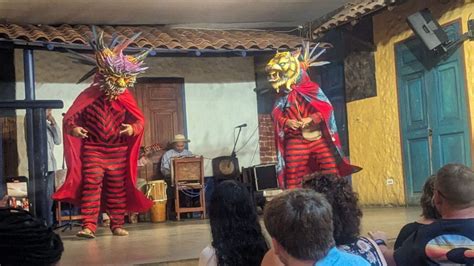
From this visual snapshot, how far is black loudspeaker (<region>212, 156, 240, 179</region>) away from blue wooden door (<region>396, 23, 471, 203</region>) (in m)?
2.41

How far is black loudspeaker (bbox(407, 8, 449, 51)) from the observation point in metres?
6.83

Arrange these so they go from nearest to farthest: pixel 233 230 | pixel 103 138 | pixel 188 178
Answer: pixel 233 230, pixel 103 138, pixel 188 178

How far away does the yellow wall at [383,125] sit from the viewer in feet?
25.4

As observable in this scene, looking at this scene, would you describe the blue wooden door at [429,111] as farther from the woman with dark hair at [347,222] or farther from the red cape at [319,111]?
the woman with dark hair at [347,222]

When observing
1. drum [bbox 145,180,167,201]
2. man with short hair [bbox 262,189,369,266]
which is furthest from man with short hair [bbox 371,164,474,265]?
drum [bbox 145,180,167,201]

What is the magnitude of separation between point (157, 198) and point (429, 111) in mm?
3589

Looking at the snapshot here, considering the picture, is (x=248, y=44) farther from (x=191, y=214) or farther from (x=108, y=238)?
(x=108, y=238)

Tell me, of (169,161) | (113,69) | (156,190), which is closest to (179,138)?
(169,161)

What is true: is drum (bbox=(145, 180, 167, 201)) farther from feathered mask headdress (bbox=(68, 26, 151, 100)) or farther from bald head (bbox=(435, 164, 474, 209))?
bald head (bbox=(435, 164, 474, 209))

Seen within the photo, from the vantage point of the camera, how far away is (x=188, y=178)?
8.25m

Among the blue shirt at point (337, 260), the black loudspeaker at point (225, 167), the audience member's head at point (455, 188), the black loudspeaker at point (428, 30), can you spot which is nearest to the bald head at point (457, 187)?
the audience member's head at point (455, 188)

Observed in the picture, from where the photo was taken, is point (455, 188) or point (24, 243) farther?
point (455, 188)

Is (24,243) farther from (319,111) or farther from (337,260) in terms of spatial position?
(319,111)

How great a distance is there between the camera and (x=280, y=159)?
5.46 metres
